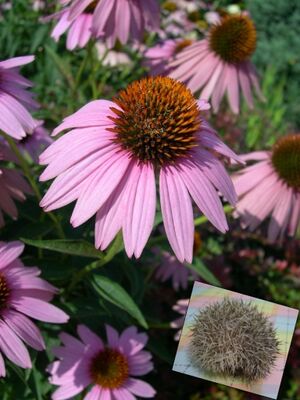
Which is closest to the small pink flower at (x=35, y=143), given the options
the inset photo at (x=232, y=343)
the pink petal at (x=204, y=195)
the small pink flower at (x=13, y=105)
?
the small pink flower at (x=13, y=105)

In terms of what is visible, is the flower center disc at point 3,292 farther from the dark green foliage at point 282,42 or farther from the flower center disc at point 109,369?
the dark green foliage at point 282,42

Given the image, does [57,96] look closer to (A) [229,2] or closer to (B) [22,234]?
(B) [22,234]

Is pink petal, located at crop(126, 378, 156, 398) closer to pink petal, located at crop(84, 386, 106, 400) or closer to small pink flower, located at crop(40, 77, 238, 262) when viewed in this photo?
pink petal, located at crop(84, 386, 106, 400)

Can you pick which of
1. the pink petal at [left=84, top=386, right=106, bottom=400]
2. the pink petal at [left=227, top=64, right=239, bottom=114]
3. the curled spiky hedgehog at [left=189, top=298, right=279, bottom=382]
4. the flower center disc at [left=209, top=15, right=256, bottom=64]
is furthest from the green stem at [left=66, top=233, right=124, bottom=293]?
the flower center disc at [left=209, top=15, right=256, bottom=64]

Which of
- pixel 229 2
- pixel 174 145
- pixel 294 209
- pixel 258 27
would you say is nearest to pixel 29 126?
pixel 174 145

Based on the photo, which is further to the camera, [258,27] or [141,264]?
[258,27]

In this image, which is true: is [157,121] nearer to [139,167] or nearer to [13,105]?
[139,167]
